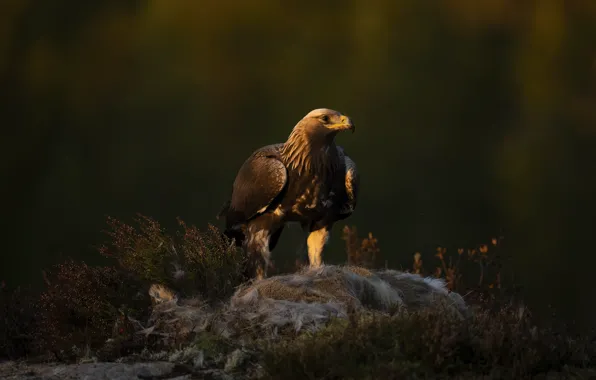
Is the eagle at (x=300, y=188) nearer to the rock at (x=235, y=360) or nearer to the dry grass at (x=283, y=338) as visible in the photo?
the dry grass at (x=283, y=338)

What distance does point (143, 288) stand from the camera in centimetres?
730

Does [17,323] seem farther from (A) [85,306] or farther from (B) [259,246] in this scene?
(B) [259,246]

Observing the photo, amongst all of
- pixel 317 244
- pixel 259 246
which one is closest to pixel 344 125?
pixel 317 244

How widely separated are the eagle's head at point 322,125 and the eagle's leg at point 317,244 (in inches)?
38.2

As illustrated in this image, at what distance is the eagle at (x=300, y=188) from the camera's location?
8094mm

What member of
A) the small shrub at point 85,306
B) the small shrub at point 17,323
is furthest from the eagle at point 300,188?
the small shrub at point 17,323

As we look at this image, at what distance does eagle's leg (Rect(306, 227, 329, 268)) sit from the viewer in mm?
8391

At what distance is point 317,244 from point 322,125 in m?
1.25

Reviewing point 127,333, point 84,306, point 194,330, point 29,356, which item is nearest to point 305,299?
point 194,330

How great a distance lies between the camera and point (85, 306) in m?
7.16

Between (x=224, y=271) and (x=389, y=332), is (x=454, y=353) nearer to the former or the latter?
(x=389, y=332)

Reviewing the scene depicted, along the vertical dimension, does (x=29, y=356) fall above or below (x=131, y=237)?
below

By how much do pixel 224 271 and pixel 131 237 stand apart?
0.92 metres

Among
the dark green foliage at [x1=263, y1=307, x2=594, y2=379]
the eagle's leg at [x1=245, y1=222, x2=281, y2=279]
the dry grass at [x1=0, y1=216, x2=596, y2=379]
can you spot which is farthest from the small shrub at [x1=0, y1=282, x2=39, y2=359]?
the dark green foliage at [x1=263, y1=307, x2=594, y2=379]
